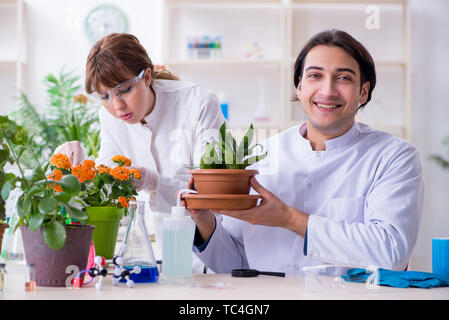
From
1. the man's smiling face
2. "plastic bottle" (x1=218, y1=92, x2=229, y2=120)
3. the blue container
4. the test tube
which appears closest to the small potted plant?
"plastic bottle" (x1=218, y1=92, x2=229, y2=120)

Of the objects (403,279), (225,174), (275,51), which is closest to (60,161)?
(225,174)

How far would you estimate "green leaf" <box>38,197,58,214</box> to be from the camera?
104cm

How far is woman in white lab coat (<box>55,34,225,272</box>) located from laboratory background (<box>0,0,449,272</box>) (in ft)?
7.61

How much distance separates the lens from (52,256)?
1.10 metres

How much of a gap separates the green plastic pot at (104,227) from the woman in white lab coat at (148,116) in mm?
369

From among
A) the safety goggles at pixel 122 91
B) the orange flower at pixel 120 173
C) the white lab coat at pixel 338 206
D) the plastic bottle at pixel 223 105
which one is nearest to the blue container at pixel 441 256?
the white lab coat at pixel 338 206

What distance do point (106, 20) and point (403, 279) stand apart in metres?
4.14

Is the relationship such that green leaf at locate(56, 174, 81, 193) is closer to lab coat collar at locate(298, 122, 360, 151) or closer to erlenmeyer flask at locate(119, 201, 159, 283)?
erlenmeyer flask at locate(119, 201, 159, 283)

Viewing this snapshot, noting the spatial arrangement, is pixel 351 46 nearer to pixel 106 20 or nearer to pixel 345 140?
pixel 345 140

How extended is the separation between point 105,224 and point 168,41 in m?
3.43

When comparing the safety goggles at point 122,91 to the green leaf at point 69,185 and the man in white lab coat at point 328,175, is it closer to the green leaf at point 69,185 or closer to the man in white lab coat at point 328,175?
the man in white lab coat at point 328,175

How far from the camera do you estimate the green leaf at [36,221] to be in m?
1.05
